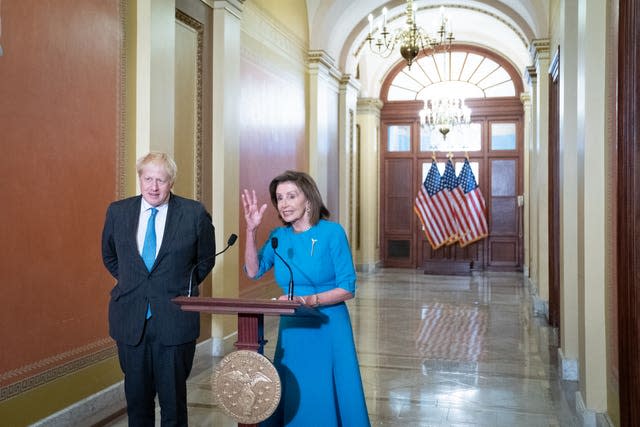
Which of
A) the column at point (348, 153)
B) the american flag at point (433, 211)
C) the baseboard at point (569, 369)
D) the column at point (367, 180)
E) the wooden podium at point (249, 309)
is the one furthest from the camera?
the column at point (367, 180)

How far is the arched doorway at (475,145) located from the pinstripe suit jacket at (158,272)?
37.5ft

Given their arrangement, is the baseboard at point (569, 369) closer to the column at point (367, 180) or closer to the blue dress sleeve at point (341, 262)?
the blue dress sleeve at point (341, 262)

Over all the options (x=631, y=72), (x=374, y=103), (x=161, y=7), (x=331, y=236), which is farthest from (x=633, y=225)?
(x=374, y=103)

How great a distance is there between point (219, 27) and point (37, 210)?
3.20 meters

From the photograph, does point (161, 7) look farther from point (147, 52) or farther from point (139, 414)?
point (139, 414)

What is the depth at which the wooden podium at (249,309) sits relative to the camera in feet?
7.00

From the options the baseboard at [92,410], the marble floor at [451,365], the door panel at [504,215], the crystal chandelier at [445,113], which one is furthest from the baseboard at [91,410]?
the door panel at [504,215]

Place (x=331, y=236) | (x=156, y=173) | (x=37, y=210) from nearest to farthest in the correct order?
(x=331, y=236) < (x=156, y=173) < (x=37, y=210)

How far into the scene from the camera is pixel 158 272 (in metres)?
2.80

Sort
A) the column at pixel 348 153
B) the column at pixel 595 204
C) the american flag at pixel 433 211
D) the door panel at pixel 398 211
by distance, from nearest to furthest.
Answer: the column at pixel 595 204 < the column at pixel 348 153 < the american flag at pixel 433 211 < the door panel at pixel 398 211

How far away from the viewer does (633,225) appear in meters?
2.99

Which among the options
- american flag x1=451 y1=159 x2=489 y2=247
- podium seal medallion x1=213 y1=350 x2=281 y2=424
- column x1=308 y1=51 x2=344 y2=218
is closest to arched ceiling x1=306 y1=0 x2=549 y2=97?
column x1=308 y1=51 x2=344 y2=218

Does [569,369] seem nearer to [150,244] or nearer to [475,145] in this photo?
[150,244]

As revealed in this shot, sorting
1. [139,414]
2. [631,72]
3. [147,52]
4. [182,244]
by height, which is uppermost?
[147,52]
